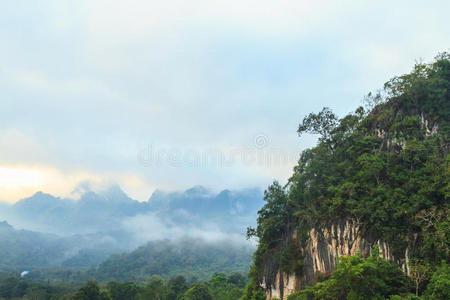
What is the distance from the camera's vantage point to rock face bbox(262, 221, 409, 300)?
19312mm

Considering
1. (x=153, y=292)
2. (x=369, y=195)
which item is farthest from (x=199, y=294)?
(x=369, y=195)

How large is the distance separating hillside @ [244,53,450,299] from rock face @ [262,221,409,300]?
0.07 meters

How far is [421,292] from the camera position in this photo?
1530cm

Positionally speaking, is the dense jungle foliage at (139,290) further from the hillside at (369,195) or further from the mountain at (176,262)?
the mountain at (176,262)

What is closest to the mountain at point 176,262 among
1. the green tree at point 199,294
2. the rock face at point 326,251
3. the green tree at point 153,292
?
the green tree at point 153,292

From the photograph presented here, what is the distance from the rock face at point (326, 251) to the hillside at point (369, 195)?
0.07 metres

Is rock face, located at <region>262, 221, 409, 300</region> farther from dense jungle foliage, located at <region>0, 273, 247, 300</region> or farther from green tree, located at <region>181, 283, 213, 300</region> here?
green tree, located at <region>181, 283, 213, 300</region>

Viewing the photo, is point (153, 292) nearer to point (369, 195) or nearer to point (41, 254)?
point (369, 195)


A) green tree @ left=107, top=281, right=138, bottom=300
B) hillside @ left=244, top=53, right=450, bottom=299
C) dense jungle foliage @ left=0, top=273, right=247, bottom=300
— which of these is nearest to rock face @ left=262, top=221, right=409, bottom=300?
hillside @ left=244, top=53, right=450, bottom=299

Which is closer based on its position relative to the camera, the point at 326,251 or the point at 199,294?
the point at 326,251

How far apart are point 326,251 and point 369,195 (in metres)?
5.30

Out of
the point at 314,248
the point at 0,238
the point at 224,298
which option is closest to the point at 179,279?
the point at 224,298

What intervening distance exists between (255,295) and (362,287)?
13626 mm

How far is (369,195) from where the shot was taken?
1978cm
